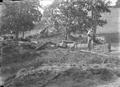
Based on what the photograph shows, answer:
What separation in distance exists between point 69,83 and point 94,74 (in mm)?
523

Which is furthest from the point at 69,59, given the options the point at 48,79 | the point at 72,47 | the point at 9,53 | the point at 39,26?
the point at 9,53

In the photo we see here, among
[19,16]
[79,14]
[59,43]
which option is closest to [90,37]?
[79,14]

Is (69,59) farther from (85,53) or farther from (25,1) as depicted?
(25,1)

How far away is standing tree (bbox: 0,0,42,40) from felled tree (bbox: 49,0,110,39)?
56cm

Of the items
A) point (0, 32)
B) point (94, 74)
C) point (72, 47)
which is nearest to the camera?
point (94, 74)

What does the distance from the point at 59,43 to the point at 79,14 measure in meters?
0.74

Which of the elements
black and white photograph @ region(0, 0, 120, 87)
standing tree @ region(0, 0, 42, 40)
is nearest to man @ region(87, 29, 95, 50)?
black and white photograph @ region(0, 0, 120, 87)

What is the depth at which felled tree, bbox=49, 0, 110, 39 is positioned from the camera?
16.0 ft

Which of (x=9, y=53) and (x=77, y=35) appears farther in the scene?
(x=9, y=53)

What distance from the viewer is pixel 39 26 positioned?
5.27 m

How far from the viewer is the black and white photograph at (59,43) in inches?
189

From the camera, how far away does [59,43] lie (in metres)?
5.20

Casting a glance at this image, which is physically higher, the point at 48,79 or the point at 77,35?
the point at 77,35

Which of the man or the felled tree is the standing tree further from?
the man
